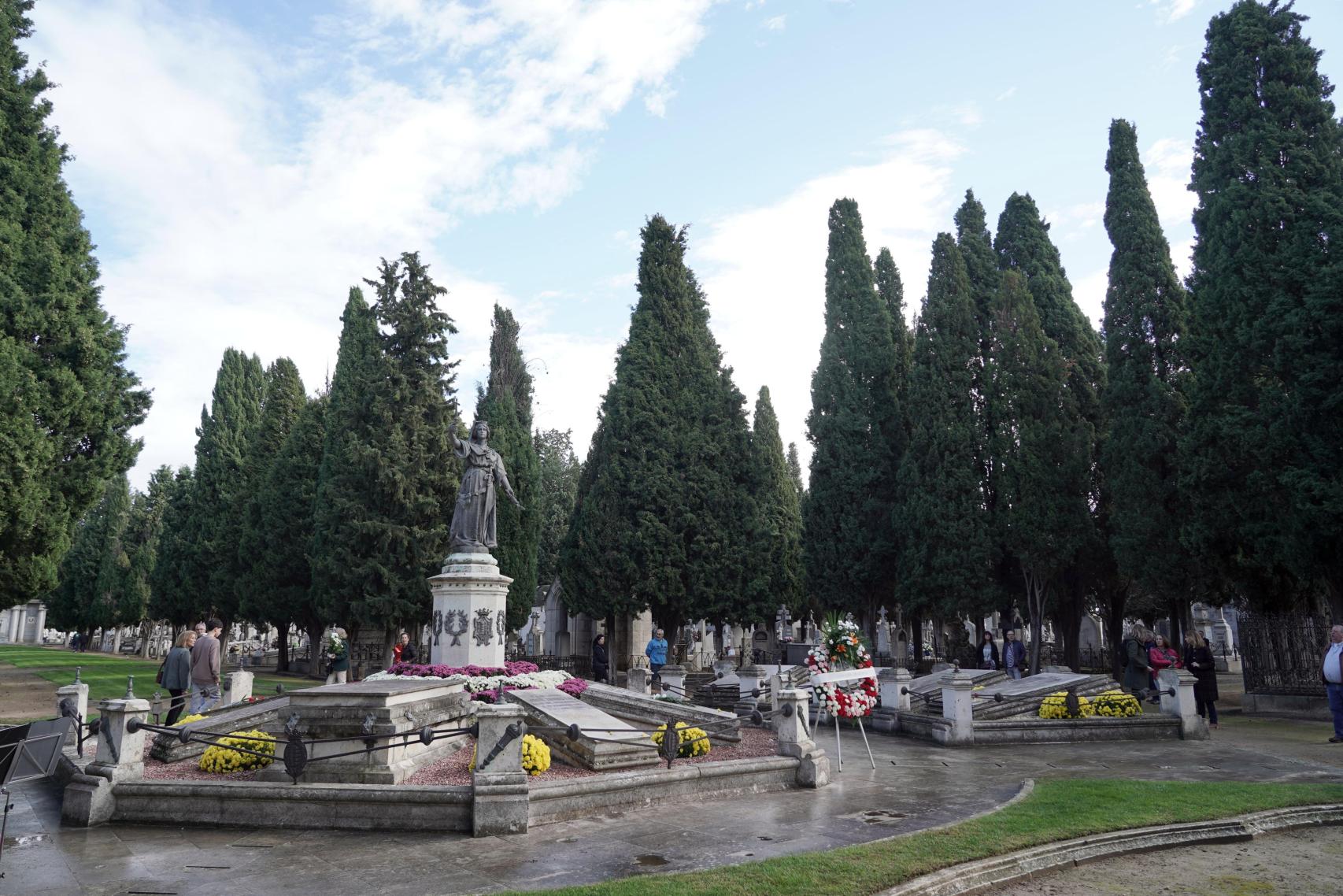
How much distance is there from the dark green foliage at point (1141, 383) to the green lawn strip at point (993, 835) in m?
13.6

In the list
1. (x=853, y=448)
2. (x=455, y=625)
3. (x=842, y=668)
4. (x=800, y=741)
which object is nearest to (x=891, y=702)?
(x=842, y=668)

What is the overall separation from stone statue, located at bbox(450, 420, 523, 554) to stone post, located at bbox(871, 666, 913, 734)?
9.06 m

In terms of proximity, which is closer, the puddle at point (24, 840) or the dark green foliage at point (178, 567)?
the puddle at point (24, 840)

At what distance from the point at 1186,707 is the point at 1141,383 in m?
11.5

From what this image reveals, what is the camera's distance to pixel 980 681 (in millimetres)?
20531

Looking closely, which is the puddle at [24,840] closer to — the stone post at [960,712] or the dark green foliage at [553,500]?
the stone post at [960,712]

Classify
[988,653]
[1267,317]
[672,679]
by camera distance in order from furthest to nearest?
[988,653]
[672,679]
[1267,317]

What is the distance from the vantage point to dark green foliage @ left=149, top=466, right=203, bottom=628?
40250 millimetres

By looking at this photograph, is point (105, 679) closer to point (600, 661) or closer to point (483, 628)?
point (600, 661)

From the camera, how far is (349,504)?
29.6 meters

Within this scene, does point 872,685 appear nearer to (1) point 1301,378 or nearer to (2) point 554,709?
(2) point 554,709

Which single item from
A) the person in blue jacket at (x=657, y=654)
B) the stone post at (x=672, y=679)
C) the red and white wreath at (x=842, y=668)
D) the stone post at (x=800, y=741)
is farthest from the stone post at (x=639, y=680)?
the stone post at (x=800, y=741)

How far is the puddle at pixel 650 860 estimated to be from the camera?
7.23 meters

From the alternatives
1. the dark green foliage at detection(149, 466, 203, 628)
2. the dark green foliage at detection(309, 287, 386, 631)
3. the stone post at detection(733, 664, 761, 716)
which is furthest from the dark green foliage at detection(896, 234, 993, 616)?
the dark green foliage at detection(149, 466, 203, 628)
